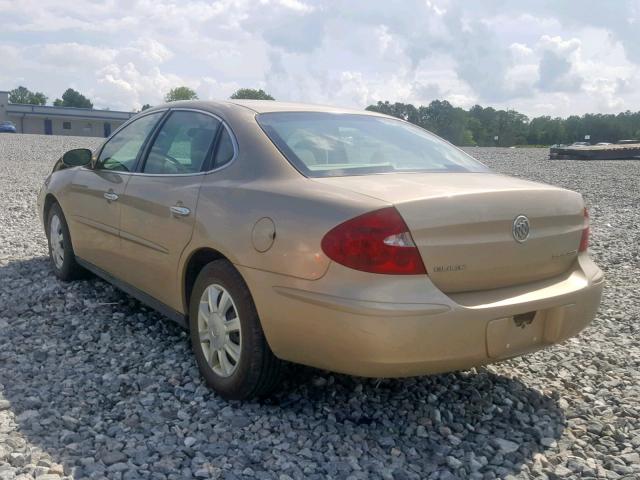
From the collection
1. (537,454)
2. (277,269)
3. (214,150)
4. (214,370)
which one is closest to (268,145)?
(214,150)

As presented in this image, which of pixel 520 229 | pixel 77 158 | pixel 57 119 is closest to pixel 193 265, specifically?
pixel 520 229

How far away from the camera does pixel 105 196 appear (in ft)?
15.5

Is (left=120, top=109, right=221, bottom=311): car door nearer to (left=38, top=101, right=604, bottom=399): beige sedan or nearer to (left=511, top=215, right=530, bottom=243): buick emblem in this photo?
(left=38, top=101, right=604, bottom=399): beige sedan

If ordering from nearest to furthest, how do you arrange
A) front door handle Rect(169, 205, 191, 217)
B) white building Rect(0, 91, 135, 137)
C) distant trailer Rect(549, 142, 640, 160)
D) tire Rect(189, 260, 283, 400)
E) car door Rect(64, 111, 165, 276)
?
1. tire Rect(189, 260, 283, 400)
2. front door handle Rect(169, 205, 191, 217)
3. car door Rect(64, 111, 165, 276)
4. distant trailer Rect(549, 142, 640, 160)
5. white building Rect(0, 91, 135, 137)

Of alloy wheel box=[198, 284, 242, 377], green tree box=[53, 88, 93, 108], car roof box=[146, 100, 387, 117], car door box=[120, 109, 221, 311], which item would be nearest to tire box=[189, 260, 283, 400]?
alloy wheel box=[198, 284, 242, 377]

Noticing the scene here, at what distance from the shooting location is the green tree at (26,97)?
381ft

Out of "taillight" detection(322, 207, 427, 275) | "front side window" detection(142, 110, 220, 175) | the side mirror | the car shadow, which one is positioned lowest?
the car shadow

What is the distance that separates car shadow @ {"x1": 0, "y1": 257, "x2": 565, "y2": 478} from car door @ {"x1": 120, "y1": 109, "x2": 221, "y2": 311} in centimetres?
50

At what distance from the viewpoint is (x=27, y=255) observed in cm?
681

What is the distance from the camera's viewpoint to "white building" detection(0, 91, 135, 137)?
81.0 m

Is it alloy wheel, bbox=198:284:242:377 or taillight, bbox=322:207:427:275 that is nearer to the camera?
taillight, bbox=322:207:427:275

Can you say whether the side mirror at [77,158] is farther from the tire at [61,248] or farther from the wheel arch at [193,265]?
the wheel arch at [193,265]

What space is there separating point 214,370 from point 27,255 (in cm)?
405

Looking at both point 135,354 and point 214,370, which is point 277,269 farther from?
point 135,354
